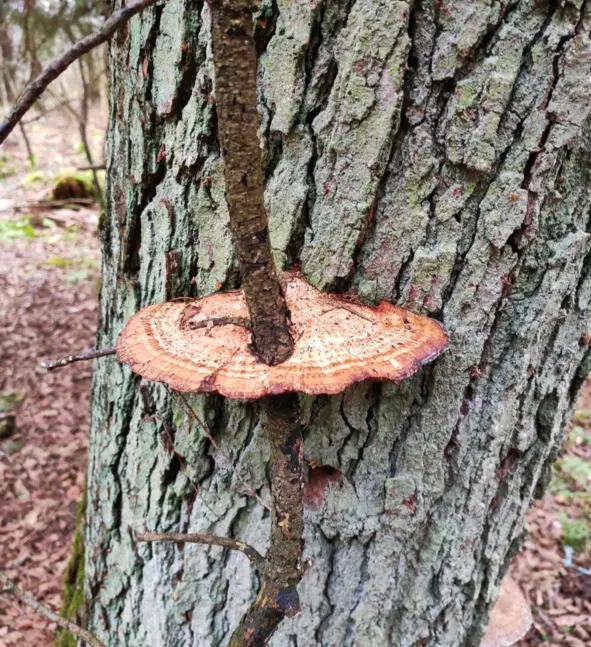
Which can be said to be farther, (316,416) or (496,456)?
(496,456)

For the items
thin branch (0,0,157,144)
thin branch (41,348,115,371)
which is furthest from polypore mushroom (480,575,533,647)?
thin branch (0,0,157,144)

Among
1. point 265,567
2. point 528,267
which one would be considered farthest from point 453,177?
point 265,567

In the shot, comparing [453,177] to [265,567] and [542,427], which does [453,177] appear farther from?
[265,567]

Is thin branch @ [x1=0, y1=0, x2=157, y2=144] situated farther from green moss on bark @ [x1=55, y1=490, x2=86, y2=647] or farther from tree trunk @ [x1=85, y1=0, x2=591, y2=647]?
green moss on bark @ [x1=55, y1=490, x2=86, y2=647]

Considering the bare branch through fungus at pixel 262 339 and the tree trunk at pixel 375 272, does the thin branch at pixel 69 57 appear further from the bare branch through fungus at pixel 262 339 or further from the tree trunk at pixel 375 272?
the tree trunk at pixel 375 272

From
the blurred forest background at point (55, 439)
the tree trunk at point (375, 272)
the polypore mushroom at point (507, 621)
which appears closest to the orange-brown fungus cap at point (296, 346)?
the tree trunk at point (375, 272)

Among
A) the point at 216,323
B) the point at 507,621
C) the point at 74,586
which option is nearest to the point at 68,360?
the point at 216,323
